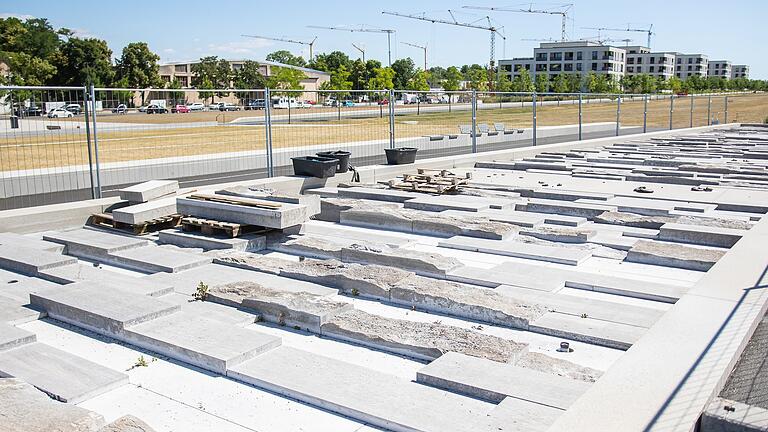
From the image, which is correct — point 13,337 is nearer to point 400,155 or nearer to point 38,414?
point 38,414

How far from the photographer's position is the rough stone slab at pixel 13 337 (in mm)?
5523

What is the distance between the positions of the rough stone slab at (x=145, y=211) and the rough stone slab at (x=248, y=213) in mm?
296

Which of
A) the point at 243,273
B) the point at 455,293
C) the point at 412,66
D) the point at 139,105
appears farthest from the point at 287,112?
the point at 412,66

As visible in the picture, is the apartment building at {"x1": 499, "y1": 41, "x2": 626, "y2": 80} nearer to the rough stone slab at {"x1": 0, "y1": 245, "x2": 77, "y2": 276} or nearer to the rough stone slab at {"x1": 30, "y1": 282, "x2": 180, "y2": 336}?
the rough stone slab at {"x1": 0, "y1": 245, "x2": 77, "y2": 276}

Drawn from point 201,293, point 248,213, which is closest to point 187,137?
point 248,213

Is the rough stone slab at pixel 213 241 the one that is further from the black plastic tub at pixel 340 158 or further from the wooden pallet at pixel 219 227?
the black plastic tub at pixel 340 158

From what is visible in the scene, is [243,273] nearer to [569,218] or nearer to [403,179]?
[569,218]

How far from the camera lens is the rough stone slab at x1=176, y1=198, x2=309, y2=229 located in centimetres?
943

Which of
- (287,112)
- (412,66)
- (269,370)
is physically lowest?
(269,370)

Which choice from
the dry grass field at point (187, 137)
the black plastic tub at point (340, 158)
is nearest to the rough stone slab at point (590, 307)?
the black plastic tub at point (340, 158)

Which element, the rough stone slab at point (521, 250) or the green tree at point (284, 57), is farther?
the green tree at point (284, 57)

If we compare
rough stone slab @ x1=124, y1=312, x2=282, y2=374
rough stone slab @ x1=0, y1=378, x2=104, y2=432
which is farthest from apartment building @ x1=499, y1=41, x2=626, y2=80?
rough stone slab @ x1=0, y1=378, x2=104, y2=432

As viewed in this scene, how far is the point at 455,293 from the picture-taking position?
6875 mm

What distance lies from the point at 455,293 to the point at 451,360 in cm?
171
